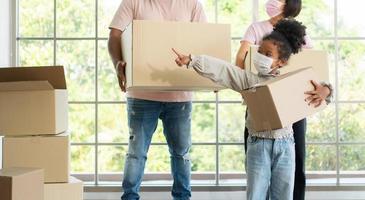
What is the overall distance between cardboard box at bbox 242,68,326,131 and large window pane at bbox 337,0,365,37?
3.52 ft

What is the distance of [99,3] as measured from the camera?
9.16ft

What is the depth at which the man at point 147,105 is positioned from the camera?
2.22 metres

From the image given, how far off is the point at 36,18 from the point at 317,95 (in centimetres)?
171

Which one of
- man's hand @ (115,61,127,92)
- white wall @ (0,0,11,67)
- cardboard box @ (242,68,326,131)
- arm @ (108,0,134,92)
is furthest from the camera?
white wall @ (0,0,11,67)

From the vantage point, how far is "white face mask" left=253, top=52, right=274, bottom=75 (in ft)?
6.17

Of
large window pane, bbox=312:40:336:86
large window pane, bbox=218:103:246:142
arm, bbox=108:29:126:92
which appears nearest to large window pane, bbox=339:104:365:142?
large window pane, bbox=312:40:336:86

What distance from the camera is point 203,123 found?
2816 millimetres

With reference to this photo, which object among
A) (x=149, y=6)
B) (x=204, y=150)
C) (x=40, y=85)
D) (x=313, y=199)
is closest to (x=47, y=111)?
(x=40, y=85)

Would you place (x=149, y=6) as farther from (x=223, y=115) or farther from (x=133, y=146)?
(x=223, y=115)

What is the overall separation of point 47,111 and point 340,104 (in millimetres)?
1648

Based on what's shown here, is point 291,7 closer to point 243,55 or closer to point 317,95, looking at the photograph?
point 243,55

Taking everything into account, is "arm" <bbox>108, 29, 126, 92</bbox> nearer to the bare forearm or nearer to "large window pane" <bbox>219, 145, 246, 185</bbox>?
the bare forearm

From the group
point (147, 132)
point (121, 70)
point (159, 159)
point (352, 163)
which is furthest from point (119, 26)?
point (352, 163)

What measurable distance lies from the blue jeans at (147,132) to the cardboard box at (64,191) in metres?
0.26
